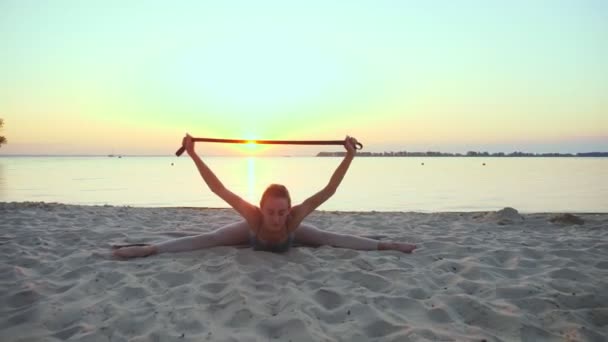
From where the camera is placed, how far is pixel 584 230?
659 cm

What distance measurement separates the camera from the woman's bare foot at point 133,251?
184 inches

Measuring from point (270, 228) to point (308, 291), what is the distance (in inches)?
47.8

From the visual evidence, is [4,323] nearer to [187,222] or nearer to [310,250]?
[310,250]

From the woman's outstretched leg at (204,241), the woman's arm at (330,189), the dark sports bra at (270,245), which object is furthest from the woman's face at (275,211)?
the woman's outstretched leg at (204,241)

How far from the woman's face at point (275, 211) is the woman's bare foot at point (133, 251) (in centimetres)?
138

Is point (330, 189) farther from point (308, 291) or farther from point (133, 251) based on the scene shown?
point (133, 251)

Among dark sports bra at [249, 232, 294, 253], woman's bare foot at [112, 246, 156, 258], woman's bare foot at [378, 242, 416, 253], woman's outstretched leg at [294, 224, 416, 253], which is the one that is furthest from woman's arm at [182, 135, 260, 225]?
woman's bare foot at [378, 242, 416, 253]

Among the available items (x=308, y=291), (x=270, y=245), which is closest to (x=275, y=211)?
(x=270, y=245)

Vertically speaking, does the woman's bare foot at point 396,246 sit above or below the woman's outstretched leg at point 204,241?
below

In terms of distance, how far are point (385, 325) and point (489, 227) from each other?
15.1 ft

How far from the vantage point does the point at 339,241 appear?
5.27m

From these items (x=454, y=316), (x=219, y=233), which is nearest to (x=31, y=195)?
(x=219, y=233)

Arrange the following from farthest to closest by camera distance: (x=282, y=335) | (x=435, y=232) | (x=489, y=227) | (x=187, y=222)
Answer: (x=187, y=222), (x=489, y=227), (x=435, y=232), (x=282, y=335)

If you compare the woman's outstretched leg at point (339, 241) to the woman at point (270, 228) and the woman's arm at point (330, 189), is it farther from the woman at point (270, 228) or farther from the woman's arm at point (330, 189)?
the woman's arm at point (330, 189)
